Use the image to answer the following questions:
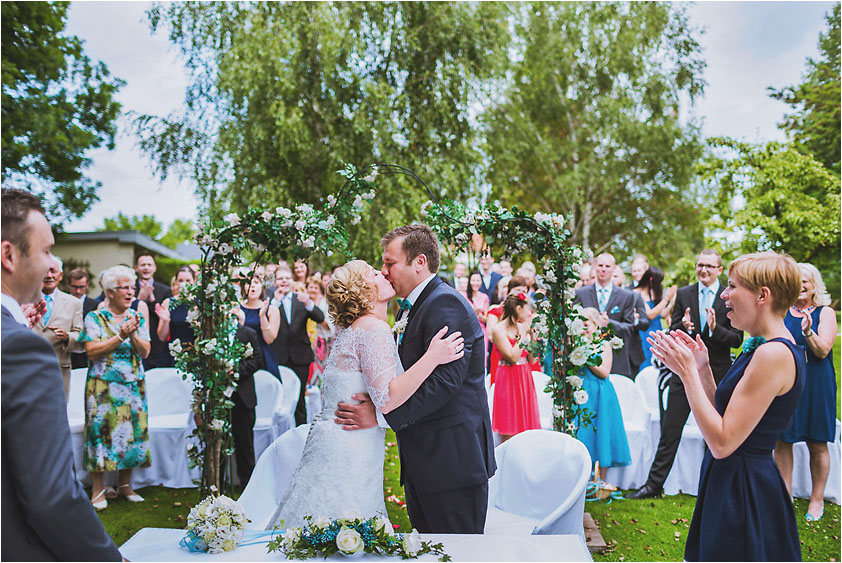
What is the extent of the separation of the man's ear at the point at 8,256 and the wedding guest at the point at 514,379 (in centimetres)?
427

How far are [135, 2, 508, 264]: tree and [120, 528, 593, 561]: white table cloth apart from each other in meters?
11.6

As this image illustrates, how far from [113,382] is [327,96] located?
10593mm

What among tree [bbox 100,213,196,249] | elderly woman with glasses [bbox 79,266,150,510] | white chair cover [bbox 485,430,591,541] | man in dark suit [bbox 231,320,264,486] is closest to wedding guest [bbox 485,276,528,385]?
white chair cover [bbox 485,430,591,541]

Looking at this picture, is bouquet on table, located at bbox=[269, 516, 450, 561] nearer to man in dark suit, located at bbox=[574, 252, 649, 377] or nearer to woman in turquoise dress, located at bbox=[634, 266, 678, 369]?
man in dark suit, located at bbox=[574, 252, 649, 377]

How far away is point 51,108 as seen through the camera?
15.1m

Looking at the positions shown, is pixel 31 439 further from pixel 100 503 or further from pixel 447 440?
pixel 100 503

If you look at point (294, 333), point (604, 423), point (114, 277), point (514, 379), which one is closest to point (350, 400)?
point (514, 379)

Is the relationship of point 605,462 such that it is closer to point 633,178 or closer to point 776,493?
point 776,493

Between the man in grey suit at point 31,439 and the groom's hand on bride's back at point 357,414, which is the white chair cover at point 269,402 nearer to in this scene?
the groom's hand on bride's back at point 357,414

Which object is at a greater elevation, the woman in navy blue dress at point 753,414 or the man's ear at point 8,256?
the man's ear at point 8,256

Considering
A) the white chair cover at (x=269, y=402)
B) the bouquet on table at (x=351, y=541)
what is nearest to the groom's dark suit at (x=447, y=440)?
the bouquet on table at (x=351, y=541)

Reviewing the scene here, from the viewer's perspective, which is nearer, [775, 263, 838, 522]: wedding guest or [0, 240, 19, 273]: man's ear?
[0, 240, 19, 273]: man's ear

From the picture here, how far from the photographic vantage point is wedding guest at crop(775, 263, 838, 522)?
493 cm

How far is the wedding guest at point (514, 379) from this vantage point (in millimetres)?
5395
